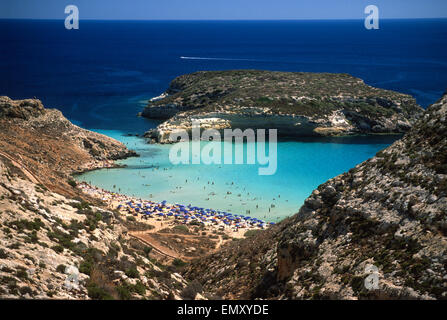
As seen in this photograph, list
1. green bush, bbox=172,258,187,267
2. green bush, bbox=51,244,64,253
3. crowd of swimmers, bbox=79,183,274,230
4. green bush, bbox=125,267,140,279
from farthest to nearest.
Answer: crowd of swimmers, bbox=79,183,274,230 → green bush, bbox=172,258,187,267 → green bush, bbox=125,267,140,279 → green bush, bbox=51,244,64,253

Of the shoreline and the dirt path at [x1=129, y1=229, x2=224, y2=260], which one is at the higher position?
the shoreline

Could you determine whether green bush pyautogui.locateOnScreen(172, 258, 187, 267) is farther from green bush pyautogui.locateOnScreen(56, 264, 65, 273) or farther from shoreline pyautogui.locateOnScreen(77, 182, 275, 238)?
green bush pyautogui.locateOnScreen(56, 264, 65, 273)

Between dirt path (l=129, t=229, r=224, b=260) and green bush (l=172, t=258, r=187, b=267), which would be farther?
dirt path (l=129, t=229, r=224, b=260)

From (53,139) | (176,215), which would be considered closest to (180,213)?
(176,215)

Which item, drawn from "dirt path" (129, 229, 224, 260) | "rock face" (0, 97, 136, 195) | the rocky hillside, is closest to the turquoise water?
"rock face" (0, 97, 136, 195)
